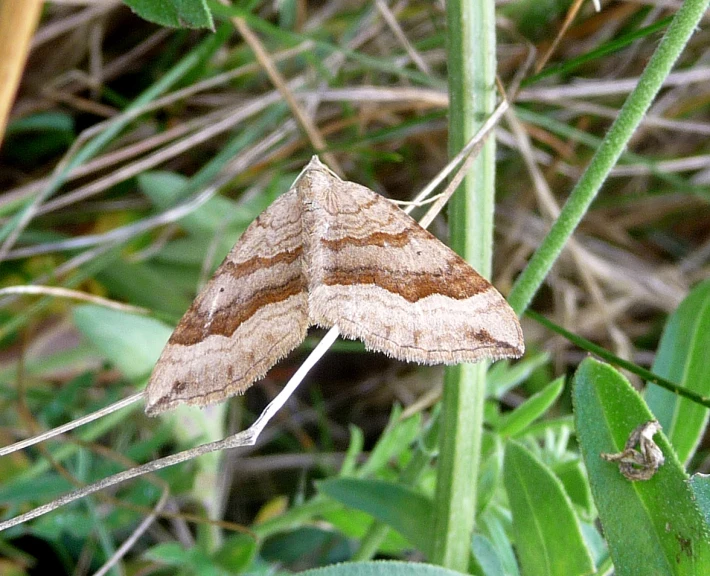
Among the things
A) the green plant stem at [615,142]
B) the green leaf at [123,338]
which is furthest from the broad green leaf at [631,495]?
the green leaf at [123,338]

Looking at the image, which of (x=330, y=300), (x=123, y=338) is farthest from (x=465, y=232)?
(x=123, y=338)

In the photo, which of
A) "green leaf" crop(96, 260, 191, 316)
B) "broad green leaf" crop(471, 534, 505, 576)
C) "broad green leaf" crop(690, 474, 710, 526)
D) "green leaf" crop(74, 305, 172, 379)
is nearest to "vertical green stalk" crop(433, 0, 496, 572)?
"broad green leaf" crop(471, 534, 505, 576)

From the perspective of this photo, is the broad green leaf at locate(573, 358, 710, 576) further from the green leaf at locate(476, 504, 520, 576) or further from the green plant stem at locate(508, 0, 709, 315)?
the green leaf at locate(476, 504, 520, 576)

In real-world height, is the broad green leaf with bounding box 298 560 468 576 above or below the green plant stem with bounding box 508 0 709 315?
below

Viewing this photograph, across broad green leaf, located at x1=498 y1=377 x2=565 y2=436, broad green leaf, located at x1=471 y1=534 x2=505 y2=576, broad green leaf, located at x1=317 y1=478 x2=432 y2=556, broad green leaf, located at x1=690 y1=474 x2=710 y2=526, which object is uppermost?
broad green leaf, located at x1=498 y1=377 x2=565 y2=436

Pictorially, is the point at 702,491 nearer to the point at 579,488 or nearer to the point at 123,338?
the point at 579,488

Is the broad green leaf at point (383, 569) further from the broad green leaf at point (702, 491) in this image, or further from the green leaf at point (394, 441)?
the green leaf at point (394, 441)
